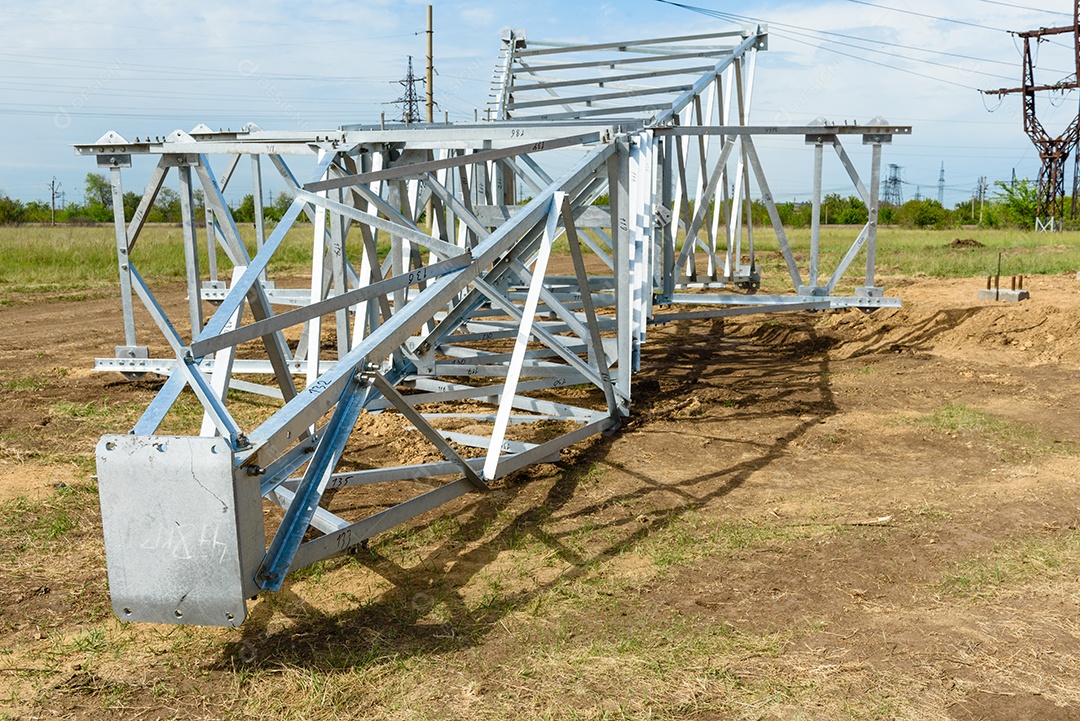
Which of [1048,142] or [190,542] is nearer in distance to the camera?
[190,542]

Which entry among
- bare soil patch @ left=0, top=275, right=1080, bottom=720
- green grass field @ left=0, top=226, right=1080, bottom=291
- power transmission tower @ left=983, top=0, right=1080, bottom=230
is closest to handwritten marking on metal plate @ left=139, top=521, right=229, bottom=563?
bare soil patch @ left=0, top=275, right=1080, bottom=720

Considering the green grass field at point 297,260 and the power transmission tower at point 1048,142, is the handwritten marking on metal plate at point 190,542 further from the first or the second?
the power transmission tower at point 1048,142

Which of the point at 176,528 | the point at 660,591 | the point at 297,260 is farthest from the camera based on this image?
the point at 297,260

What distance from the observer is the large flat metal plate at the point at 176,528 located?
3203mm

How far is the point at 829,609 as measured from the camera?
13.6 ft

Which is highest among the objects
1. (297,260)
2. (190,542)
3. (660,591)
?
(297,260)

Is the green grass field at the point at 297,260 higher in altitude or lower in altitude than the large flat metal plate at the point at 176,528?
higher

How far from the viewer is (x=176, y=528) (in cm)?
325

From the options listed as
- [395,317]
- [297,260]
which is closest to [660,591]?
[395,317]

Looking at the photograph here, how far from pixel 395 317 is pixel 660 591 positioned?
1.84 m

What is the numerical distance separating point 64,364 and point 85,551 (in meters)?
6.31

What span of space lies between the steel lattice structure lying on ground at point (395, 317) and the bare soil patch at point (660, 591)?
37 cm

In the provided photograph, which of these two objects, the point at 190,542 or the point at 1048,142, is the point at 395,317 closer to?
the point at 190,542

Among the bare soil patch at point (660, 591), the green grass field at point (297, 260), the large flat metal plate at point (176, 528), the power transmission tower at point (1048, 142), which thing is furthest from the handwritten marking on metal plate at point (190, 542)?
the power transmission tower at point (1048, 142)
